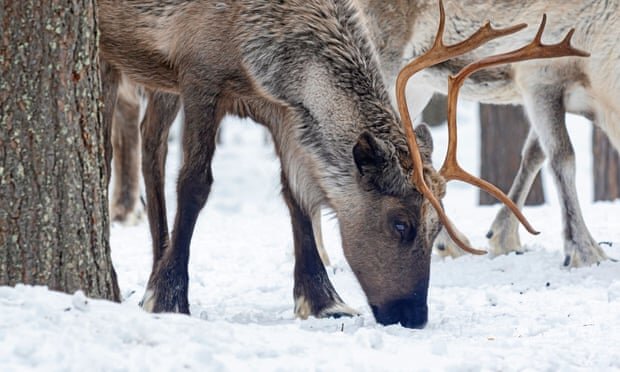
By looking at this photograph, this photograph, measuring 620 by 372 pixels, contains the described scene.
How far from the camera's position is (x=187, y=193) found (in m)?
6.47

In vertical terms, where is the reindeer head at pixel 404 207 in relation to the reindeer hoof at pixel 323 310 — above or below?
above

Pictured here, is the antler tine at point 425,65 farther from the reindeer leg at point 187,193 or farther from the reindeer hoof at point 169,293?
the reindeer hoof at point 169,293

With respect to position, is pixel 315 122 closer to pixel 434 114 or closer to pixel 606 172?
pixel 606 172

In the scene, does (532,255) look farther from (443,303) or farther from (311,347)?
(311,347)

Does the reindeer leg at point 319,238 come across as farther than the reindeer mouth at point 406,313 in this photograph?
Yes

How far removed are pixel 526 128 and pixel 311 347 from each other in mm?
9873

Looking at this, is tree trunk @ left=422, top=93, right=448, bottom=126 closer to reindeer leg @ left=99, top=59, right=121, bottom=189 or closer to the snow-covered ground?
the snow-covered ground

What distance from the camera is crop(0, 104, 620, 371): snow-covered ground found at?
13.5 ft

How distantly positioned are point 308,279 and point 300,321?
27.8 inches

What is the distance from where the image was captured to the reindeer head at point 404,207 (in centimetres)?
606

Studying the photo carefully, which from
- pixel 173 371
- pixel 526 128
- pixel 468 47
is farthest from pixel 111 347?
pixel 526 128

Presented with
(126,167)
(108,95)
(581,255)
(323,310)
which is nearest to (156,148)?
(108,95)

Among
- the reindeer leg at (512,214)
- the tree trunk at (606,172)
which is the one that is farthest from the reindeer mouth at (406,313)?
the tree trunk at (606,172)

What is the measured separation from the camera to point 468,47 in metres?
6.11
